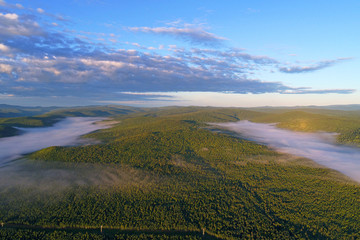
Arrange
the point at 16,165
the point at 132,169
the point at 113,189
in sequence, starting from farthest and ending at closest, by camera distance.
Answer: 1. the point at 16,165
2. the point at 132,169
3. the point at 113,189

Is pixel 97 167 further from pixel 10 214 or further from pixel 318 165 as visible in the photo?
pixel 318 165

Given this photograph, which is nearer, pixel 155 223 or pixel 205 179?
pixel 155 223

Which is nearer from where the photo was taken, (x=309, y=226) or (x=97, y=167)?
(x=309, y=226)

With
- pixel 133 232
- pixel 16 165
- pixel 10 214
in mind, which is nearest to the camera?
pixel 133 232

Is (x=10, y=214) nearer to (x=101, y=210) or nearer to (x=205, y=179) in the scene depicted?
(x=101, y=210)

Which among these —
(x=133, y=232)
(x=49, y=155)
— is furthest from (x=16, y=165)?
(x=133, y=232)

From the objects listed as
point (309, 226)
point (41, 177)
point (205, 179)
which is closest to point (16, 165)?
point (41, 177)

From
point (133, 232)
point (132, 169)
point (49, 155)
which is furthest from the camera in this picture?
point (49, 155)

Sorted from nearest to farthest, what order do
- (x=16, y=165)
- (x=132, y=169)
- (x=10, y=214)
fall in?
(x=10, y=214), (x=132, y=169), (x=16, y=165)
